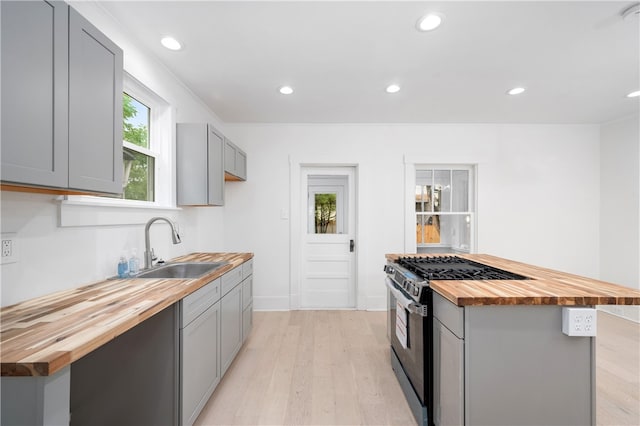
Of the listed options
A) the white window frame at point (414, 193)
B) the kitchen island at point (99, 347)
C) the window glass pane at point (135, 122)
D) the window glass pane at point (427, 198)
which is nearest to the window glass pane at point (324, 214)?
the white window frame at point (414, 193)

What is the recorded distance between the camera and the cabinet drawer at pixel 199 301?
1489 mm

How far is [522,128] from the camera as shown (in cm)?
377

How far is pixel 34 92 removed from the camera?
101 centimetres

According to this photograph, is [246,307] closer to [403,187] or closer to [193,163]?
[193,163]

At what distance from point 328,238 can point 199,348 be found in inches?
96.6

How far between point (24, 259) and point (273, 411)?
5.59ft

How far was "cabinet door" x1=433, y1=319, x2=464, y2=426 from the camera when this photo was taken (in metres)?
1.27

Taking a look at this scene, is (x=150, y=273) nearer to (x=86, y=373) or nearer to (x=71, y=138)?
(x=86, y=373)

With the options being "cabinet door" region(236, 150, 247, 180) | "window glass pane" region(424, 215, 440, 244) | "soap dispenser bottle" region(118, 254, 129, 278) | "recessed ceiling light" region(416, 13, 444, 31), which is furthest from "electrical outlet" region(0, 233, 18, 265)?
"window glass pane" region(424, 215, 440, 244)

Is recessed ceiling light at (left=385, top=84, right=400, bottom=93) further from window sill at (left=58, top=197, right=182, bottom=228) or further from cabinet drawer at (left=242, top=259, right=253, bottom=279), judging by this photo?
window sill at (left=58, top=197, right=182, bottom=228)

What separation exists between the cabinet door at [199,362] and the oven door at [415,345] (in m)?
1.33

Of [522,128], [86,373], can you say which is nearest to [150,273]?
[86,373]

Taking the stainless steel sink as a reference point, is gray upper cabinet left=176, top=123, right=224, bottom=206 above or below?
above

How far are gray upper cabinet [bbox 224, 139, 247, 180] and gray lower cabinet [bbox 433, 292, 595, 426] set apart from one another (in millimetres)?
2675
